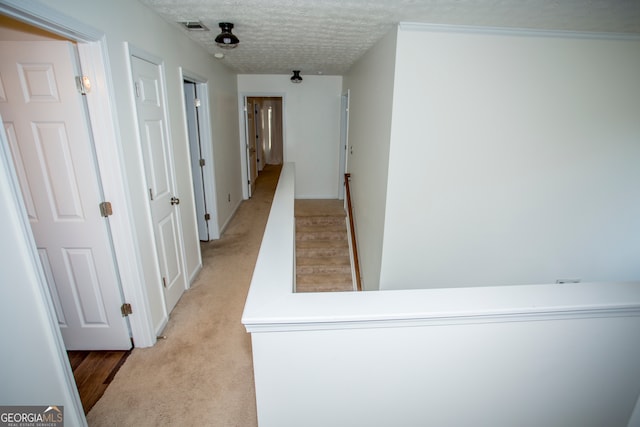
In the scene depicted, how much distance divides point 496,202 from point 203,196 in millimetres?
3362

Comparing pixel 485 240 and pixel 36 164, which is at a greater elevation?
pixel 36 164

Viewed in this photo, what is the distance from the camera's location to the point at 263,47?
3.13 metres

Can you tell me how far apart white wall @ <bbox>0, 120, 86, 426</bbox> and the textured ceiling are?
163 centimetres

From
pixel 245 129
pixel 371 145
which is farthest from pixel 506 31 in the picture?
pixel 245 129

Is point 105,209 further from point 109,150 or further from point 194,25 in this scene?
point 194,25

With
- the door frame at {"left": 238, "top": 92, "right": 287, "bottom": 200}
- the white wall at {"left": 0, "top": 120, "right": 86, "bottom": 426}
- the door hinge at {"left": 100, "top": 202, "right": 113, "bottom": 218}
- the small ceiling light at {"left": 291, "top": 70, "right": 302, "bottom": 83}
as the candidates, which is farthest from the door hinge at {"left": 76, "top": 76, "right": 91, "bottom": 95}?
the door frame at {"left": 238, "top": 92, "right": 287, "bottom": 200}

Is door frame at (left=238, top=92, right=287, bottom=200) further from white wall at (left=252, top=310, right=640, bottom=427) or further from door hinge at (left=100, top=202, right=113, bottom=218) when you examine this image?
white wall at (left=252, top=310, right=640, bottom=427)

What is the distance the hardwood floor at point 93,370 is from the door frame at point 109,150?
0.17m

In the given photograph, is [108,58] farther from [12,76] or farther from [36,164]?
[36,164]

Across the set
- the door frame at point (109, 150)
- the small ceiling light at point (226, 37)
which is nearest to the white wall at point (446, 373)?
the door frame at point (109, 150)

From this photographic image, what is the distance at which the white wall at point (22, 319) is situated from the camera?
102 cm

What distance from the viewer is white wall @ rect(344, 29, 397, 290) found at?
2.52m

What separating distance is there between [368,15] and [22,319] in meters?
2.54

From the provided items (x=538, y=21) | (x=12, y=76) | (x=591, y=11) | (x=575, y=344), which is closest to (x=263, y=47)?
(x=12, y=76)
